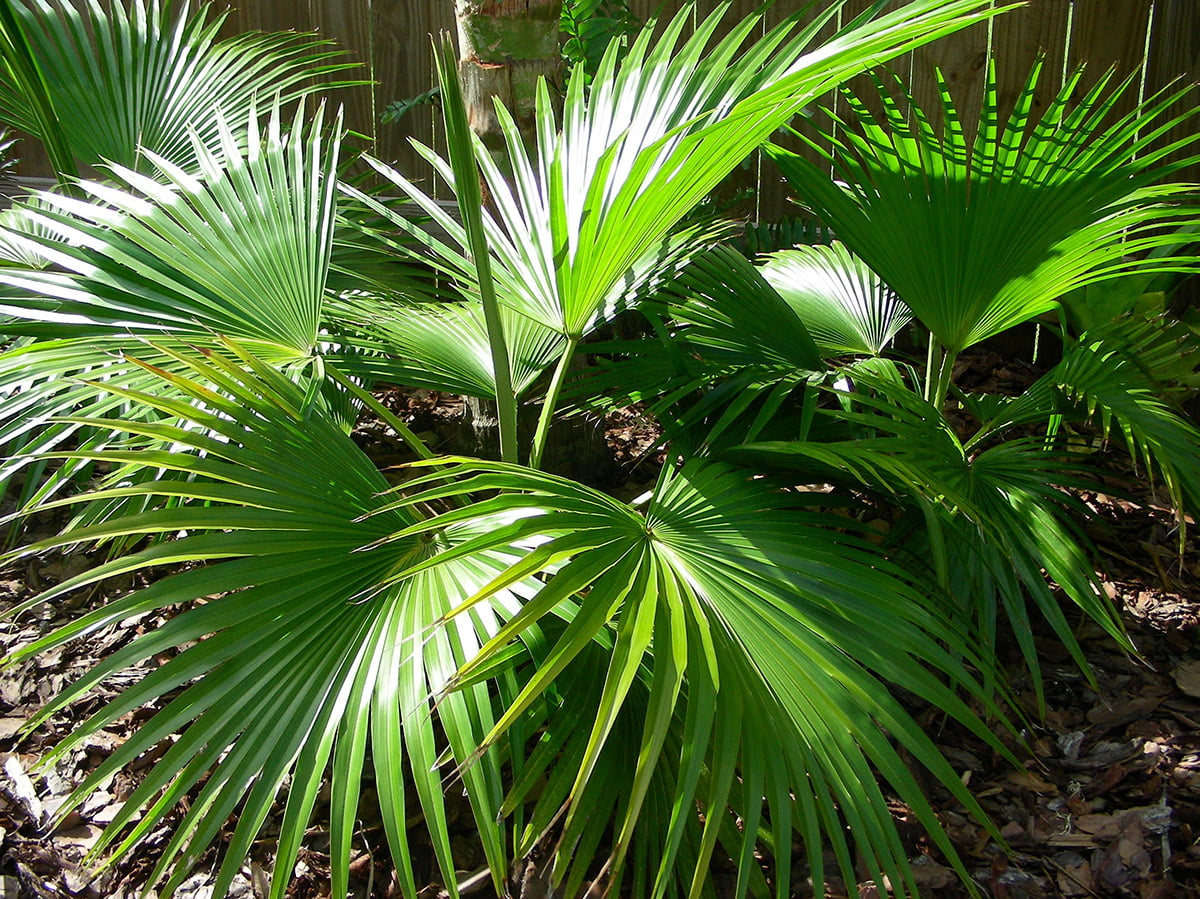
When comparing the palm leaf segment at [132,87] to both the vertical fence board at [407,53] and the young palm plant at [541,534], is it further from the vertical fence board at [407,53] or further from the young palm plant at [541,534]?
the vertical fence board at [407,53]

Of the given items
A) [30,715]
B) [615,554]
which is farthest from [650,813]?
[30,715]

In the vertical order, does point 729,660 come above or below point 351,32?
below

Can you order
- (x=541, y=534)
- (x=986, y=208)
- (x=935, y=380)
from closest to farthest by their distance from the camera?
(x=541, y=534), (x=986, y=208), (x=935, y=380)

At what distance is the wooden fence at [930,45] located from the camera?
300 centimetres

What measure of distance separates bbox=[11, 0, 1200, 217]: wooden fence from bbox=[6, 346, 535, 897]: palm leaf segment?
72.5 inches

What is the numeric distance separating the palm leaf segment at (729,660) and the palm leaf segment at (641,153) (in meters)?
0.39

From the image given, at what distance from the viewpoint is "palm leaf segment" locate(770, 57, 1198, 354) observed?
1732mm

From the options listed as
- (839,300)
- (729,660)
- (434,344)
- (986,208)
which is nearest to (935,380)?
(839,300)

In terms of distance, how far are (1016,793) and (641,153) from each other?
136cm

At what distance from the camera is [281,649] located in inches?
46.7

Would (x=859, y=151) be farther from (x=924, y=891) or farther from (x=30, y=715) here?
(x=30, y=715)

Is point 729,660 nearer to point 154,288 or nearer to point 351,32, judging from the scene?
point 154,288

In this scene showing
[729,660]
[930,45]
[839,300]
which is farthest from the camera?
[930,45]

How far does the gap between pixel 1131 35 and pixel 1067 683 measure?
2105mm
